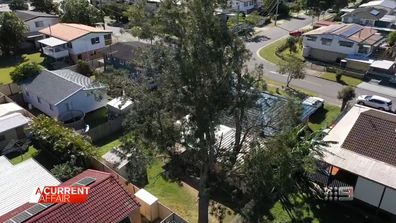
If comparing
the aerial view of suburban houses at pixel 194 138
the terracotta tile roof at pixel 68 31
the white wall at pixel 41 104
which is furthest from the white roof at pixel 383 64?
the white wall at pixel 41 104

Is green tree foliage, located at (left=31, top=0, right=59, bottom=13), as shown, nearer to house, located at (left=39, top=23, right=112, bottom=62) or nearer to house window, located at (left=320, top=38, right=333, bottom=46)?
house, located at (left=39, top=23, right=112, bottom=62)

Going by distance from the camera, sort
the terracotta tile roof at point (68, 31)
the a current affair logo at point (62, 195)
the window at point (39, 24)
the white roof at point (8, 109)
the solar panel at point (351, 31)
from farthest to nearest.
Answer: the window at point (39, 24), the solar panel at point (351, 31), the terracotta tile roof at point (68, 31), the white roof at point (8, 109), the a current affair logo at point (62, 195)

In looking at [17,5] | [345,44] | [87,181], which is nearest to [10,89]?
[87,181]

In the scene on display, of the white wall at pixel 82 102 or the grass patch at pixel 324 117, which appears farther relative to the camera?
the white wall at pixel 82 102

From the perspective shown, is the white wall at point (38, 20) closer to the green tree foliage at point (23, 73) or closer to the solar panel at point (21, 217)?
the green tree foliage at point (23, 73)

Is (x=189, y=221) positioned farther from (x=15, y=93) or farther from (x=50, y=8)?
(x=50, y=8)

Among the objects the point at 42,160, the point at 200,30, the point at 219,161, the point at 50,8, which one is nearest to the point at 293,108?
the point at 219,161
